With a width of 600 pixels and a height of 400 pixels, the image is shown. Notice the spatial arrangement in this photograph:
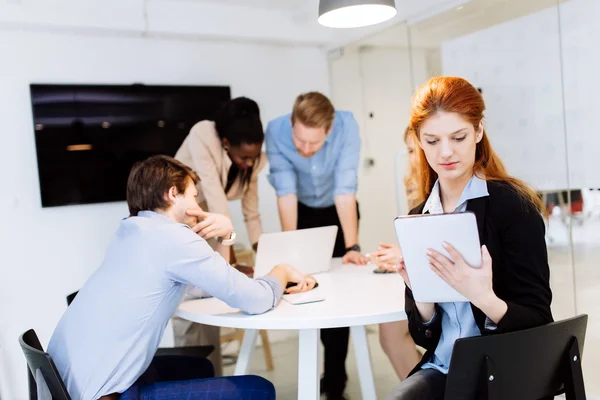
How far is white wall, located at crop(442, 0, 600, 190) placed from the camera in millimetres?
2561

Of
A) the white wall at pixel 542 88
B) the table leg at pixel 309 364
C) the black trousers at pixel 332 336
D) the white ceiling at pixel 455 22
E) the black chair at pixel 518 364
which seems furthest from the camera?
the black trousers at pixel 332 336

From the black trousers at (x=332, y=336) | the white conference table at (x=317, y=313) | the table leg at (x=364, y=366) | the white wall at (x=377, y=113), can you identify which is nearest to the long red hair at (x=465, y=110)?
the white conference table at (x=317, y=313)

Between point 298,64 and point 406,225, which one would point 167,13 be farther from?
point 406,225

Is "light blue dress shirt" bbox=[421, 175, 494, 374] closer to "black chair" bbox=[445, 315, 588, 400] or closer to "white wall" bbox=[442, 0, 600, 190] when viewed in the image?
"black chair" bbox=[445, 315, 588, 400]

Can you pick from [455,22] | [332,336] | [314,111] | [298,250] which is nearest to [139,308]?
[298,250]

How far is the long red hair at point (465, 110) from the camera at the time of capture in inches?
55.2

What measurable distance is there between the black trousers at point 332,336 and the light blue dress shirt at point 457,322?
5.48 feet

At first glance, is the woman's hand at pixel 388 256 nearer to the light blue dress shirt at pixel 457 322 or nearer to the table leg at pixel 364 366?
the table leg at pixel 364 366

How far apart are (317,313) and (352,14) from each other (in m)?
1.21

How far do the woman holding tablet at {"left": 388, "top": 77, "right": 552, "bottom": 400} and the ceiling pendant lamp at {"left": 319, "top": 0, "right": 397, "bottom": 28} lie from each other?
2.34 feet

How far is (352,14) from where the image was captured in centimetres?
223

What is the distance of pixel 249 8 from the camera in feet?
13.2

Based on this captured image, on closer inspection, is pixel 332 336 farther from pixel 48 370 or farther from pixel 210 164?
pixel 48 370

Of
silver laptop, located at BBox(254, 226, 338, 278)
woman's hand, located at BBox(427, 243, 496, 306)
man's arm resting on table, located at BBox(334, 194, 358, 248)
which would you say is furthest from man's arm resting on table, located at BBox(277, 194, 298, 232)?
woman's hand, located at BBox(427, 243, 496, 306)
